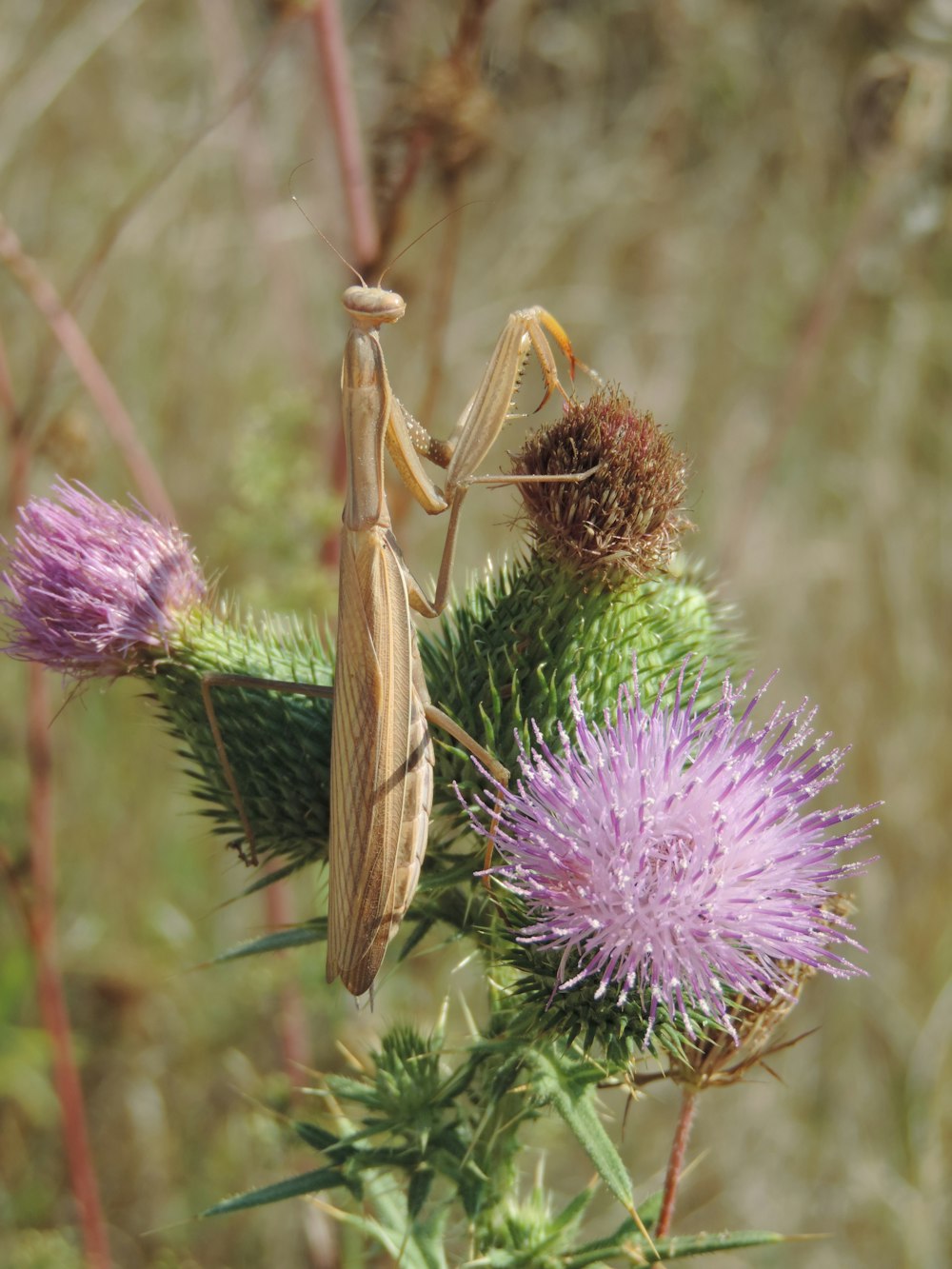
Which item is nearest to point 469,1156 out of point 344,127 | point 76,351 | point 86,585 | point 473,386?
point 86,585

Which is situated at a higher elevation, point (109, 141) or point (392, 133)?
point (109, 141)

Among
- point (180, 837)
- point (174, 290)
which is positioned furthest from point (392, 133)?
point (180, 837)

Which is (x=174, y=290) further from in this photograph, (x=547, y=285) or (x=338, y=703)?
(x=338, y=703)

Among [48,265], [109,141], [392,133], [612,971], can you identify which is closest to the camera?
[612,971]

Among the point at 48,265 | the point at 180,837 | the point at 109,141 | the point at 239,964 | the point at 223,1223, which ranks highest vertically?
the point at 109,141

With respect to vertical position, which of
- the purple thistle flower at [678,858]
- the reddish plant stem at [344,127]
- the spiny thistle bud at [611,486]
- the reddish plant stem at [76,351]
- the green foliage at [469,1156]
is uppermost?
the reddish plant stem at [344,127]

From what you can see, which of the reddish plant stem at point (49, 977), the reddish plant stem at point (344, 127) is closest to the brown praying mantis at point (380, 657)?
the reddish plant stem at point (344, 127)

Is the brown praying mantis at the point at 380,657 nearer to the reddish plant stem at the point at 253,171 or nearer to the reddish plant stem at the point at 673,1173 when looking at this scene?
the reddish plant stem at the point at 673,1173
